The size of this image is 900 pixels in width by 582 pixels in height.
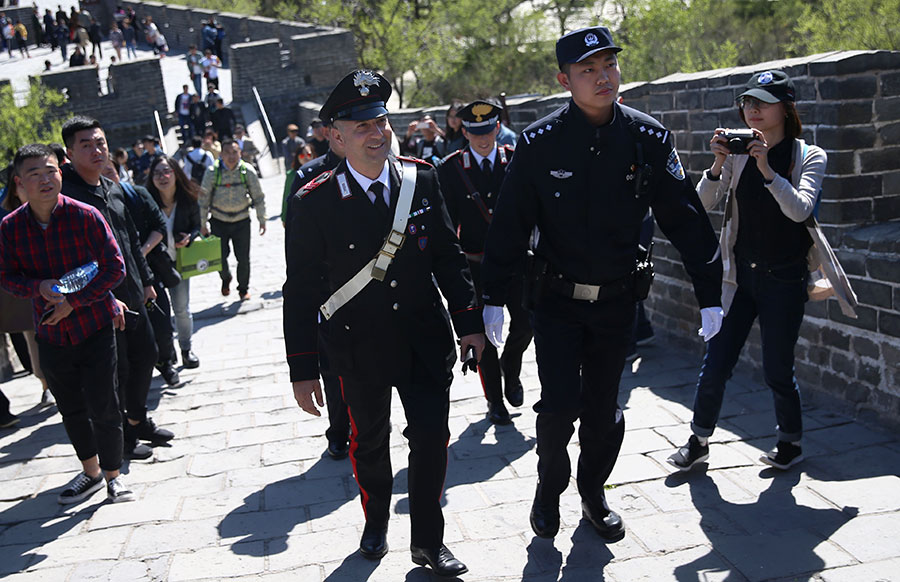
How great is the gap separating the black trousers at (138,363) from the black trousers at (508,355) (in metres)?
2.20

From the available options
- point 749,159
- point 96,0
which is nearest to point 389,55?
point 96,0

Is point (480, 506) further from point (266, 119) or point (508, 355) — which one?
point (266, 119)

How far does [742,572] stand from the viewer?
401 centimetres

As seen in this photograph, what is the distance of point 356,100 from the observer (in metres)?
4.02

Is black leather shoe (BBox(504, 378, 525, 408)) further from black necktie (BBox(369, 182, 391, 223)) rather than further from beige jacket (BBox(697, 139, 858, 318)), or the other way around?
black necktie (BBox(369, 182, 391, 223))

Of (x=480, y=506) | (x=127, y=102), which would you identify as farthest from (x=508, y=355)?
(x=127, y=102)

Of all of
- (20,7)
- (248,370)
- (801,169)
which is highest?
(20,7)

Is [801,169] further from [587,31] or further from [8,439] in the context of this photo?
[8,439]

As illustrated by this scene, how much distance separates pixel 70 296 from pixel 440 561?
2.54 m

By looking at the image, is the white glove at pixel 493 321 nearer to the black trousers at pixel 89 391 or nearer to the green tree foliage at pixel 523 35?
the black trousers at pixel 89 391

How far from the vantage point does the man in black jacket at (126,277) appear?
5797 mm

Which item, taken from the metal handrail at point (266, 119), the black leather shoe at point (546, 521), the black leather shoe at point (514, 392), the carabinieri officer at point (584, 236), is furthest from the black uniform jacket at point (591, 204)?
the metal handrail at point (266, 119)

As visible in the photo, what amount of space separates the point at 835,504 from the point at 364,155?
2.85 metres

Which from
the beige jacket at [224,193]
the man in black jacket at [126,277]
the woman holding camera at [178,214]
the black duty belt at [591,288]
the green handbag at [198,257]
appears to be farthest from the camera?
the beige jacket at [224,193]
